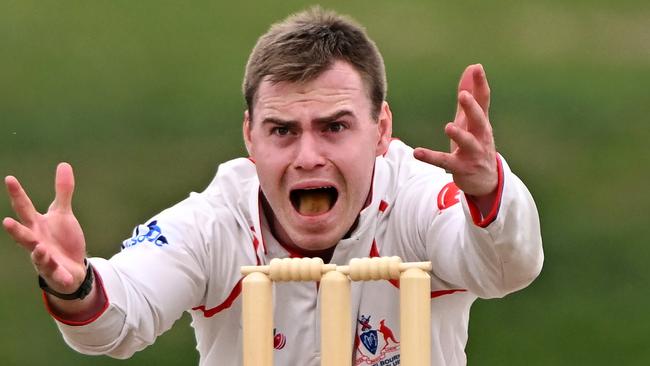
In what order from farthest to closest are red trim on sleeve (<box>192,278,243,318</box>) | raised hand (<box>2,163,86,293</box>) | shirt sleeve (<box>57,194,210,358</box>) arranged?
red trim on sleeve (<box>192,278,243,318</box>)
shirt sleeve (<box>57,194,210,358</box>)
raised hand (<box>2,163,86,293</box>)

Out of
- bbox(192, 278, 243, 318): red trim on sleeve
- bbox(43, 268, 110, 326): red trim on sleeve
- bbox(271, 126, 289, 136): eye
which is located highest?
bbox(271, 126, 289, 136): eye

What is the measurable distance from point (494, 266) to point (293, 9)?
421 centimetres

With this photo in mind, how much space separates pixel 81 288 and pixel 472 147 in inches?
29.2

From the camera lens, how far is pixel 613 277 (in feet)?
20.1

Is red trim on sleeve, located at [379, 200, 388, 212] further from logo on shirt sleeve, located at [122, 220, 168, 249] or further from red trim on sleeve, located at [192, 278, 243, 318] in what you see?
logo on shirt sleeve, located at [122, 220, 168, 249]

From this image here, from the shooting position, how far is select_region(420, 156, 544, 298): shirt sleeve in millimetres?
2938

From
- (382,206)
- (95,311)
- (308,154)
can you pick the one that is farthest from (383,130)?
(95,311)

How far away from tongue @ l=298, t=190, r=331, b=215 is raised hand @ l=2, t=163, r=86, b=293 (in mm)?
526

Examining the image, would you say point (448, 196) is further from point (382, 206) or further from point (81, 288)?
point (81, 288)

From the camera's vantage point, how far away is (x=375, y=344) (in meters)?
3.30

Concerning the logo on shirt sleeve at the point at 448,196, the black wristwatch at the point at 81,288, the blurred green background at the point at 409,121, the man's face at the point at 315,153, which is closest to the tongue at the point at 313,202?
the man's face at the point at 315,153

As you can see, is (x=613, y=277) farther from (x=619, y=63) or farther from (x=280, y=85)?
(x=280, y=85)

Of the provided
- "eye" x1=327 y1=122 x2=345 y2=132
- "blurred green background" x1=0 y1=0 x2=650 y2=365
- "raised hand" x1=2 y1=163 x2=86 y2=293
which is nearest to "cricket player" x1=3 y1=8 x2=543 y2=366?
"eye" x1=327 y1=122 x2=345 y2=132

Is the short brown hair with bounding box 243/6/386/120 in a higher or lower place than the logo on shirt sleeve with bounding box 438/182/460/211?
higher
